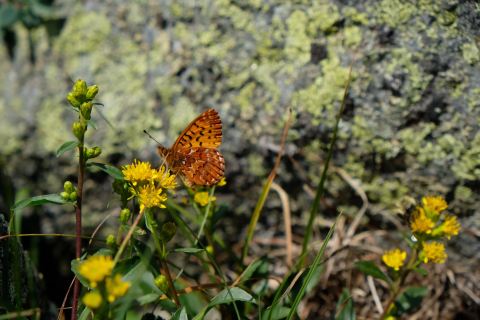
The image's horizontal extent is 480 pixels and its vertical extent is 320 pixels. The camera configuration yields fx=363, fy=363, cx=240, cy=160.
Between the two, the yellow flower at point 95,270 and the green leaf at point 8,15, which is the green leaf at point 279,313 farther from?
the green leaf at point 8,15

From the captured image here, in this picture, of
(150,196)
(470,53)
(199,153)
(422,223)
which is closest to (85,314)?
(150,196)

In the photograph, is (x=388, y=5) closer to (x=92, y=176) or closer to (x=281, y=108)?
(x=281, y=108)

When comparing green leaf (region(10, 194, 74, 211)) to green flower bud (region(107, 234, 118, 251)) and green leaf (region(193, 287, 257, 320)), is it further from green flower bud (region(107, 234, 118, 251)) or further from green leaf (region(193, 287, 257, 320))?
green leaf (region(193, 287, 257, 320))

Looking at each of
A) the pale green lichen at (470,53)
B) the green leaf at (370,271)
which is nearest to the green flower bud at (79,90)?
the green leaf at (370,271)

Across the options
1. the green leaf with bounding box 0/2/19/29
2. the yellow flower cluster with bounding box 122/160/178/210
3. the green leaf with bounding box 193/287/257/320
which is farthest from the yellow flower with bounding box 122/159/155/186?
the green leaf with bounding box 0/2/19/29

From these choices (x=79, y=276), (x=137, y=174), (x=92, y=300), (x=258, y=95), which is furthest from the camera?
(x=258, y=95)

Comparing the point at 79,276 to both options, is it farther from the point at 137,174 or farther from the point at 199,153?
the point at 199,153
